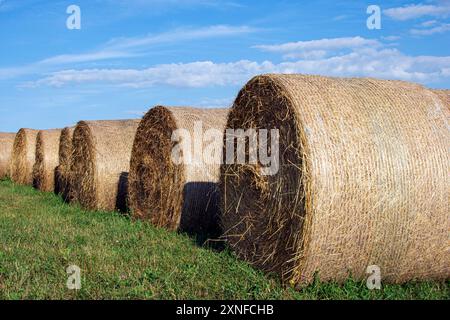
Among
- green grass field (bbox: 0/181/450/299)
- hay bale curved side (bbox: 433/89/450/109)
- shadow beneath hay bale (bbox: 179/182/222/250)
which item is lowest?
green grass field (bbox: 0/181/450/299)

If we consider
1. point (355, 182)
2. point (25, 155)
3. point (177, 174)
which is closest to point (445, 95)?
point (355, 182)

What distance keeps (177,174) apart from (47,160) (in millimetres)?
8491

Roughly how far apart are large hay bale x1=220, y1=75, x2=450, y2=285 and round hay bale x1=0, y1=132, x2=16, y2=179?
16321mm

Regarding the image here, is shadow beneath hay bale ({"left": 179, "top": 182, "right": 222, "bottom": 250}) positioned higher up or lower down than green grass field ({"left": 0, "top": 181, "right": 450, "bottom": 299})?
higher up

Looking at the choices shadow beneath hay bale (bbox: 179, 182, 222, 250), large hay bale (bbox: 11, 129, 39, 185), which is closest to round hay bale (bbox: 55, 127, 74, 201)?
large hay bale (bbox: 11, 129, 39, 185)

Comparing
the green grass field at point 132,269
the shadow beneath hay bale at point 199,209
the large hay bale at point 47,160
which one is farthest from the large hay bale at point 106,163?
the large hay bale at point 47,160

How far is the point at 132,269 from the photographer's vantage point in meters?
6.62

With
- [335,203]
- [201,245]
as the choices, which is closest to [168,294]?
[335,203]

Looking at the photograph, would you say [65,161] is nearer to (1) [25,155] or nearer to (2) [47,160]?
(2) [47,160]

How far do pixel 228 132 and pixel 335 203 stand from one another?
2.27m

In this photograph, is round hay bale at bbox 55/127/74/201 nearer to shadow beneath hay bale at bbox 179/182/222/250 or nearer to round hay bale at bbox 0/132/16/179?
shadow beneath hay bale at bbox 179/182/222/250

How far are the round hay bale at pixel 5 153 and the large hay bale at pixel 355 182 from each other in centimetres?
1632

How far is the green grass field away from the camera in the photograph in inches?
227

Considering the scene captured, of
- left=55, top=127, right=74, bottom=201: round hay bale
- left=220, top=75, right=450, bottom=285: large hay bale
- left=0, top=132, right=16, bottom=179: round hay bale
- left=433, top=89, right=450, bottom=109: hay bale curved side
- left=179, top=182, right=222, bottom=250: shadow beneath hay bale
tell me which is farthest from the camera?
left=0, top=132, right=16, bottom=179: round hay bale
